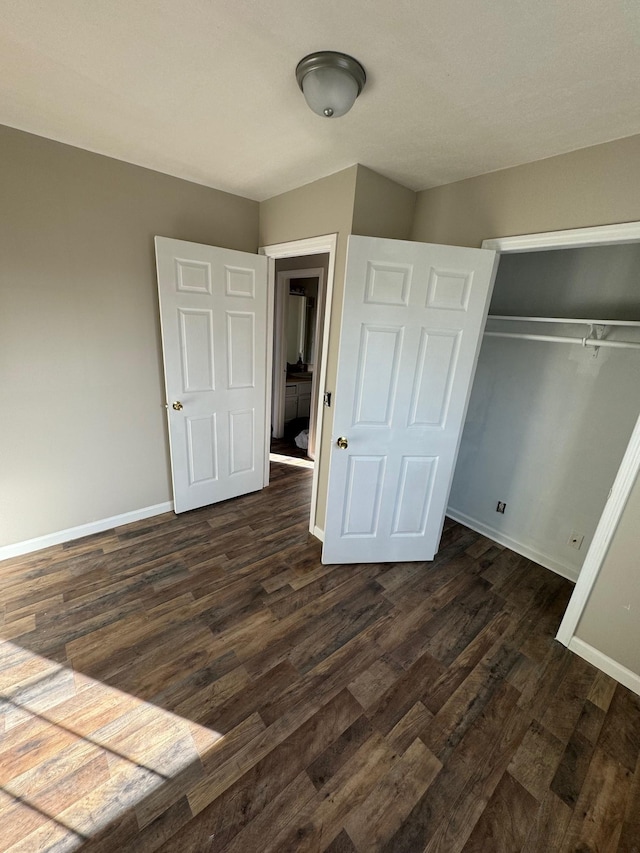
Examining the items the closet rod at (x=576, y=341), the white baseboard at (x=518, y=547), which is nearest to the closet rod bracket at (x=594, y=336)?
the closet rod at (x=576, y=341)

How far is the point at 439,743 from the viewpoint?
1.38 metres

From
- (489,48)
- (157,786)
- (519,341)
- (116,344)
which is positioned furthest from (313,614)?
(489,48)

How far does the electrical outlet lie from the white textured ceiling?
7.28 ft

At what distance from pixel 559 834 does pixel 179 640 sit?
1663 mm

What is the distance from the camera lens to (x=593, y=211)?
1561 millimetres

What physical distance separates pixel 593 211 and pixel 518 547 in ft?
7.21

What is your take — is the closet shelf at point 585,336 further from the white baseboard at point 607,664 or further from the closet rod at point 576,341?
the white baseboard at point 607,664

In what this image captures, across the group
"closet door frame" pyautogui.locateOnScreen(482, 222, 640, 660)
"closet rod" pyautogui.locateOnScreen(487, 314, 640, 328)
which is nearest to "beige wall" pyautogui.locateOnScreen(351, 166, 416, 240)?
"closet door frame" pyautogui.locateOnScreen(482, 222, 640, 660)

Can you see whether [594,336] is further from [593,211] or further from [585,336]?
[593,211]

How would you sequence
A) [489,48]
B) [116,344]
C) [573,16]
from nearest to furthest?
[573,16]
[489,48]
[116,344]

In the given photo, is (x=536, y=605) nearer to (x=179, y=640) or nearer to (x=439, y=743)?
(x=439, y=743)

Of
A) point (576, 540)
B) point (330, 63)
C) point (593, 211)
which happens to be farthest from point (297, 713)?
point (593, 211)

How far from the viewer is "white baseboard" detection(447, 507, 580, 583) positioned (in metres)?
2.37

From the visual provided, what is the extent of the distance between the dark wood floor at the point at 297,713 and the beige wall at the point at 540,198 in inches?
84.9
